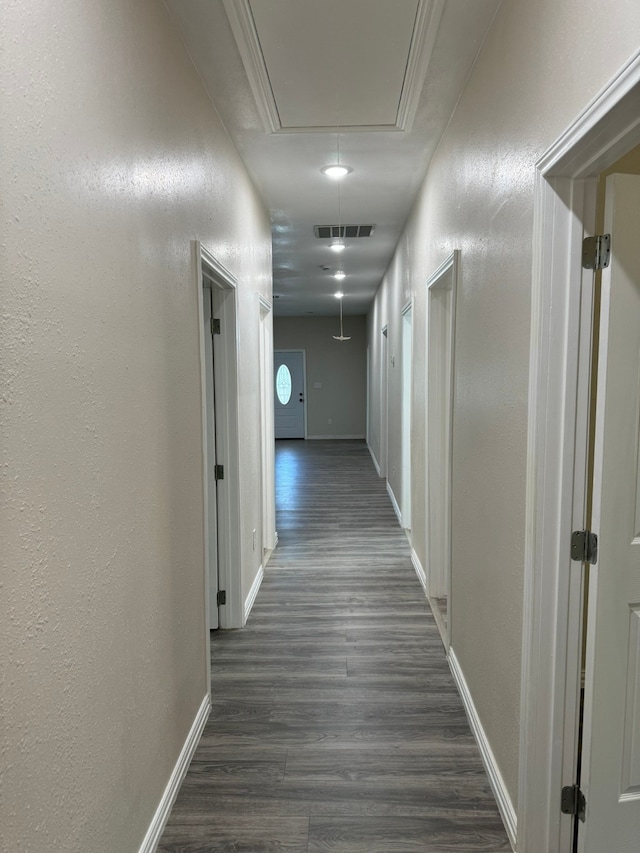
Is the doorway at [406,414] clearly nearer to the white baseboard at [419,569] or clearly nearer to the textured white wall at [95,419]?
the white baseboard at [419,569]

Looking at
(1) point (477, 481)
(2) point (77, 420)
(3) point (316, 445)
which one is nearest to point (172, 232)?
(2) point (77, 420)

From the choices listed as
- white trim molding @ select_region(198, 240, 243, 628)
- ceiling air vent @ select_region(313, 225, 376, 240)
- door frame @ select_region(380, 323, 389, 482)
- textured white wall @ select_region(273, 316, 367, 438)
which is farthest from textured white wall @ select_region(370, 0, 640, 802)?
textured white wall @ select_region(273, 316, 367, 438)

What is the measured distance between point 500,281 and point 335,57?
114 cm

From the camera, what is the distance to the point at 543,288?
1.58 meters

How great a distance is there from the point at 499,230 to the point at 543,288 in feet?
1.81

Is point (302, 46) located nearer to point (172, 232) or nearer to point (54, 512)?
point (172, 232)

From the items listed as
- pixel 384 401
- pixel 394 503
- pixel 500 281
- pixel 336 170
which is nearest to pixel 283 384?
pixel 384 401

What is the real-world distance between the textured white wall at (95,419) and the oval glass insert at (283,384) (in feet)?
34.3

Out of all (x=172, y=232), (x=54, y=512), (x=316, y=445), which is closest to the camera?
(x=54, y=512)

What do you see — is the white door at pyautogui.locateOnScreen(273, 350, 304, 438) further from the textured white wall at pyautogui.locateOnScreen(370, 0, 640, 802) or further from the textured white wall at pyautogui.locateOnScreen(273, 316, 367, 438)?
the textured white wall at pyautogui.locateOnScreen(370, 0, 640, 802)

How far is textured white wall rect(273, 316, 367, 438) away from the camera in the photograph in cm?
1261

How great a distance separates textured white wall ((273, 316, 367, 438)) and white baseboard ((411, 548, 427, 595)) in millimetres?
8057

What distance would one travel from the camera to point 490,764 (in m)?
2.14

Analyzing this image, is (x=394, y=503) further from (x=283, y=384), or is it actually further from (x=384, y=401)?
(x=283, y=384)
